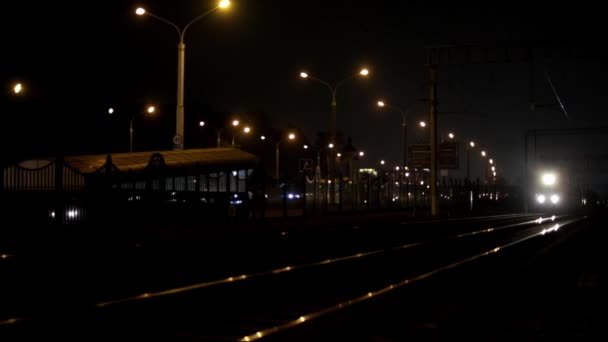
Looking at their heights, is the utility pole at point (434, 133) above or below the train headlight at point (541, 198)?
above

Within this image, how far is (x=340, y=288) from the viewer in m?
16.9

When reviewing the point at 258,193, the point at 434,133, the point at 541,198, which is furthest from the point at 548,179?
the point at 258,193

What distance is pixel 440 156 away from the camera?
216 ft

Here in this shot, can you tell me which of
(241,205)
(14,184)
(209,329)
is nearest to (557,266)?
(209,329)

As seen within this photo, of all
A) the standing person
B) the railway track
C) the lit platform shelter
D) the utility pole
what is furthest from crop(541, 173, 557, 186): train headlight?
the railway track

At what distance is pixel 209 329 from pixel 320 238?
19.2 m

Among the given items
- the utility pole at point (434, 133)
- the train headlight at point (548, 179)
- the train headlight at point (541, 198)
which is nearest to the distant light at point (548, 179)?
the train headlight at point (548, 179)

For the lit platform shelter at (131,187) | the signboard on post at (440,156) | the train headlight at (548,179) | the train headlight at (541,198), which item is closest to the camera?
the lit platform shelter at (131,187)

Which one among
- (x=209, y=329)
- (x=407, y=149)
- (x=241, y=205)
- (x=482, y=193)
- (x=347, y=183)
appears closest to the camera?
(x=209, y=329)

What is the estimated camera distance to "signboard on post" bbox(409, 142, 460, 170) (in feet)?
204

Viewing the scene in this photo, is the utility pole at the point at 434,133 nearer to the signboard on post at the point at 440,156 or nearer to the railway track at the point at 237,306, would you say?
the signboard on post at the point at 440,156

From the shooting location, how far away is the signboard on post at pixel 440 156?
6212cm

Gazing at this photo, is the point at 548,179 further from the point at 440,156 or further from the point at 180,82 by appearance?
the point at 180,82

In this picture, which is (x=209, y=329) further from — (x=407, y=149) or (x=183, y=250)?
(x=407, y=149)
